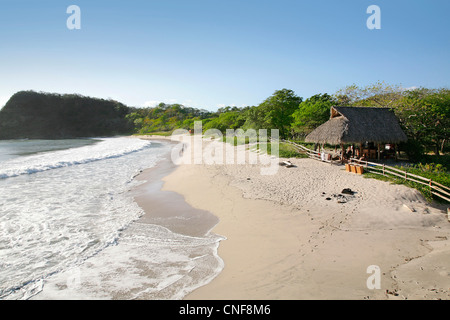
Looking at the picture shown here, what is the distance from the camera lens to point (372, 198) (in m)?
8.84

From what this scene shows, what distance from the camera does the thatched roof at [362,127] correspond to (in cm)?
1434

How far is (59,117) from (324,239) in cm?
10727

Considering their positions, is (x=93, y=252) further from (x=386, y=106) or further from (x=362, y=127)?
(x=386, y=106)

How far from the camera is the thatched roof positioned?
14.3 meters

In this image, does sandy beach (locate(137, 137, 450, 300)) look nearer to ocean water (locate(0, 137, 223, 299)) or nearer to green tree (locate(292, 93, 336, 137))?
ocean water (locate(0, 137, 223, 299))

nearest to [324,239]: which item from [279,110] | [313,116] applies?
[313,116]

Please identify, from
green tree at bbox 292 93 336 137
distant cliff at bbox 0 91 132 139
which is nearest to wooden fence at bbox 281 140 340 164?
green tree at bbox 292 93 336 137

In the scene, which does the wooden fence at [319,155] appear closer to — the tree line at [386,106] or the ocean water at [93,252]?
the tree line at [386,106]

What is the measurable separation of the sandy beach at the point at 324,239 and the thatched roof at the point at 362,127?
3590 millimetres

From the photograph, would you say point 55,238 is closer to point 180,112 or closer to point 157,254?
point 157,254

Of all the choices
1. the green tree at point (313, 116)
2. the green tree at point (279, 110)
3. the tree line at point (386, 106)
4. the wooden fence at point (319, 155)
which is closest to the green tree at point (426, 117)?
the tree line at point (386, 106)

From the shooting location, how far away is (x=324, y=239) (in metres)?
6.32
